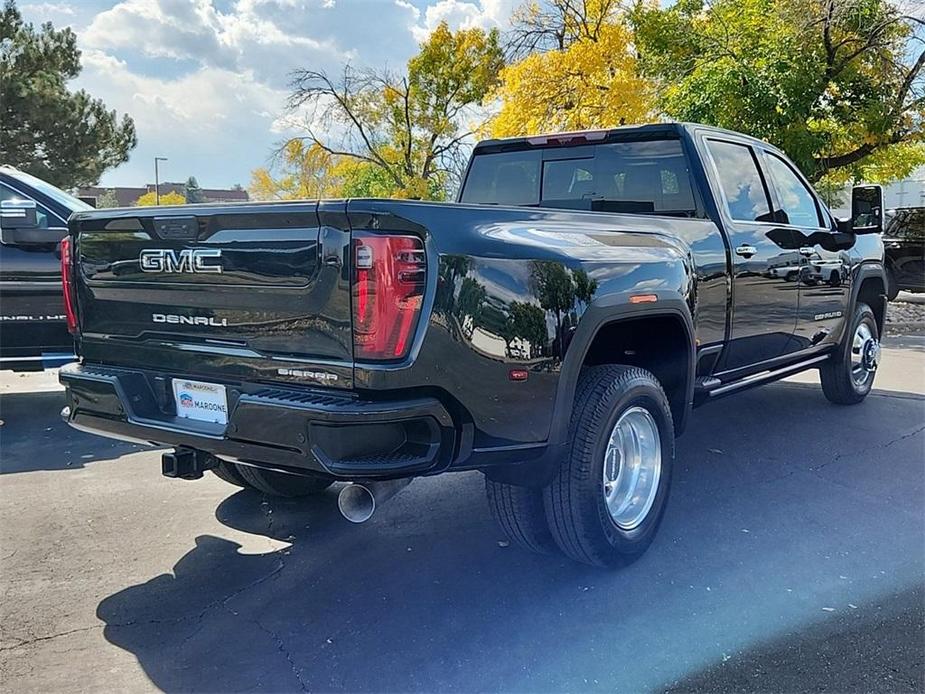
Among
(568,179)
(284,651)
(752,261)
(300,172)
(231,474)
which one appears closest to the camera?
(284,651)

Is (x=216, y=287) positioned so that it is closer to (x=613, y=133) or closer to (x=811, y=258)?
(x=613, y=133)

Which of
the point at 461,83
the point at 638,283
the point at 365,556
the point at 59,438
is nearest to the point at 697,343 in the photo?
the point at 638,283

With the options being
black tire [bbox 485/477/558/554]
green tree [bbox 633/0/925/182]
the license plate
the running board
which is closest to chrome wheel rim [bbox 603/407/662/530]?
black tire [bbox 485/477/558/554]

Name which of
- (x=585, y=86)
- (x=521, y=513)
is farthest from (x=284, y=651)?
(x=585, y=86)

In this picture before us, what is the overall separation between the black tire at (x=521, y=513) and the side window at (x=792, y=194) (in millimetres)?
2971

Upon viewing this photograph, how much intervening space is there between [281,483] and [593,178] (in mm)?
2560

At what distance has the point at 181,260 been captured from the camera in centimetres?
295

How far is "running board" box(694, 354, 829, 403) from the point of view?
4.18 metres

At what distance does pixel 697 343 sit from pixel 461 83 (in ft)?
58.5

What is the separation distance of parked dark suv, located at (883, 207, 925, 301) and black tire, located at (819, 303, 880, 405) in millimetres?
8021

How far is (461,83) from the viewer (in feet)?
66.8

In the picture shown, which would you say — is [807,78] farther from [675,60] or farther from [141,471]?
[141,471]

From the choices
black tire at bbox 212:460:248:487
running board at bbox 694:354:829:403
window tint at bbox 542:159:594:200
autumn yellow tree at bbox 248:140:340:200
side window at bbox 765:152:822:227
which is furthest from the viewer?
autumn yellow tree at bbox 248:140:340:200

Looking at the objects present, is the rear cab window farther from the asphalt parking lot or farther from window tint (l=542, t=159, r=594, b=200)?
the asphalt parking lot
